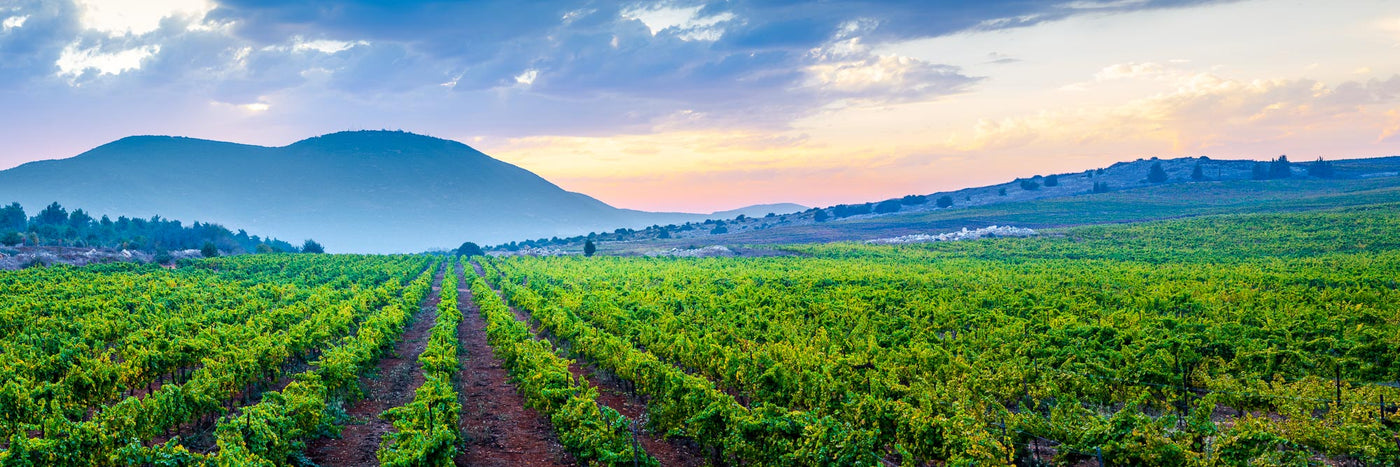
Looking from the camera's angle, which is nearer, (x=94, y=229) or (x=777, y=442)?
(x=777, y=442)

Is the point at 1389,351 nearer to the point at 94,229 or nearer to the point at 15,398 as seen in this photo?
the point at 15,398

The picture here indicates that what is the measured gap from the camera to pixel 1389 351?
17109 millimetres

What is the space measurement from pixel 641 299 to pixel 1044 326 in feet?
55.6

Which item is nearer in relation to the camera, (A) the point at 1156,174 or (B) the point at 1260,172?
(B) the point at 1260,172

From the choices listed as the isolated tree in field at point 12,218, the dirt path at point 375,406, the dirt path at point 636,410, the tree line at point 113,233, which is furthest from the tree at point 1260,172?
the isolated tree in field at point 12,218

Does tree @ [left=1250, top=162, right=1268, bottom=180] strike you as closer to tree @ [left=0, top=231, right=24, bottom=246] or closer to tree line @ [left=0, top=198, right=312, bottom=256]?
tree line @ [left=0, top=198, right=312, bottom=256]

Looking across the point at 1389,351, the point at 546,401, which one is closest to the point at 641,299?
the point at 546,401

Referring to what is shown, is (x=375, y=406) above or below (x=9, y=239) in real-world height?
below

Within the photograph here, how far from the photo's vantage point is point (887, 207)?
177 m

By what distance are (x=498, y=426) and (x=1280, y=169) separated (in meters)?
190

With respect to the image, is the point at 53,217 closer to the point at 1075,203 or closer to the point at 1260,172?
the point at 1075,203

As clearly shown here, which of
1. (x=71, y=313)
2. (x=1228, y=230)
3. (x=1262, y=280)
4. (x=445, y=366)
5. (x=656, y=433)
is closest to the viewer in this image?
(x=656, y=433)

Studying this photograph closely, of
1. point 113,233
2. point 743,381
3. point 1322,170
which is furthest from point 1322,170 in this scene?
point 113,233

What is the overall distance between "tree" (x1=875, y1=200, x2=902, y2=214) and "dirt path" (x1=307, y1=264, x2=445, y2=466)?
506 ft
